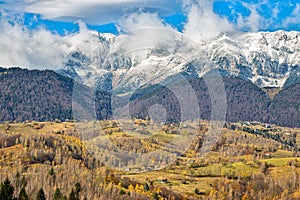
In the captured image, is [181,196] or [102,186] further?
[181,196]

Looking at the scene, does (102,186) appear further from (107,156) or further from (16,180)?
(107,156)

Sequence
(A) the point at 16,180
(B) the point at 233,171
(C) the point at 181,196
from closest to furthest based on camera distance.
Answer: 1. (A) the point at 16,180
2. (C) the point at 181,196
3. (B) the point at 233,171

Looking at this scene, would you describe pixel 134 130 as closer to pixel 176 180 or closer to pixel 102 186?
pixel 176 180

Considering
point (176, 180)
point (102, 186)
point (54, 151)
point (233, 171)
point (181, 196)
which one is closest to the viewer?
point (102, 186)

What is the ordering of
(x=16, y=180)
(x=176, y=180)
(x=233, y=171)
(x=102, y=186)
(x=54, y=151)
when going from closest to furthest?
(x=16, y=180) < (x=102, y=186) < (x=176, y=180) < (x=233, y=171) < (x=54, y=151)

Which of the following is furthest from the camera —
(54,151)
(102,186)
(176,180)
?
(54,151)

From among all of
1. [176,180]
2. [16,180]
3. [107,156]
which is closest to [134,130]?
[107,156]

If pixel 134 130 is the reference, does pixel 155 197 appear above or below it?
below

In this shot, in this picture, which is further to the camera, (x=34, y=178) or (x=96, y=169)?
(x=96, y=169)

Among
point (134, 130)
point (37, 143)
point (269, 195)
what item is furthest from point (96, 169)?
point (269, 195)
